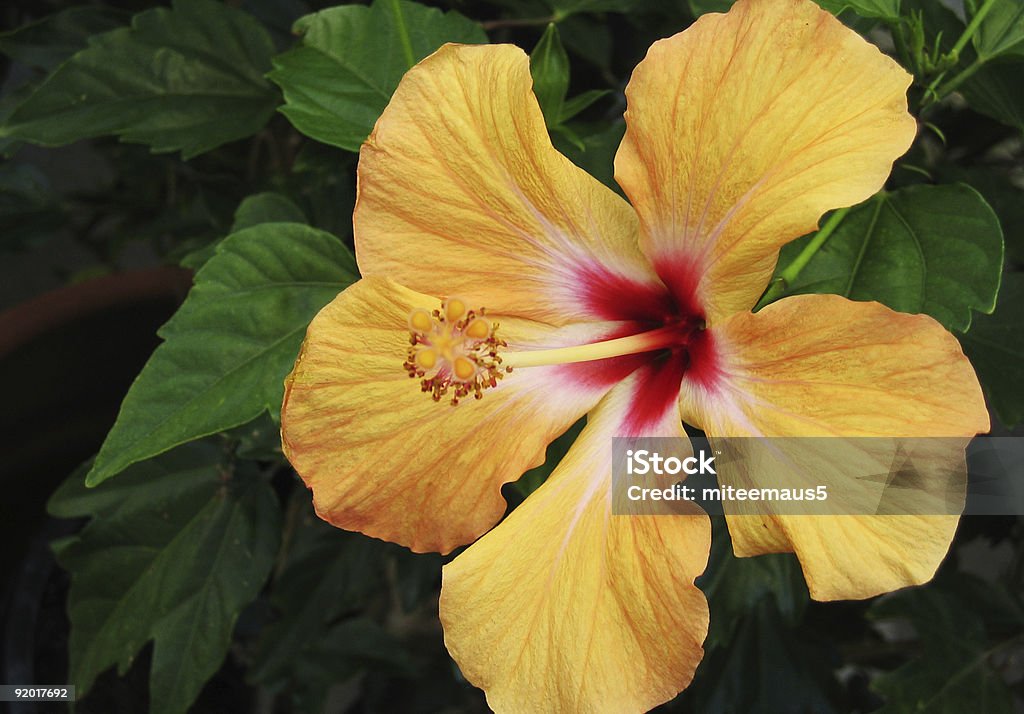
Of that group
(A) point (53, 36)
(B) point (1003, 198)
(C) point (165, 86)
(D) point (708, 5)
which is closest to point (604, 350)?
(D) point (708, 5)

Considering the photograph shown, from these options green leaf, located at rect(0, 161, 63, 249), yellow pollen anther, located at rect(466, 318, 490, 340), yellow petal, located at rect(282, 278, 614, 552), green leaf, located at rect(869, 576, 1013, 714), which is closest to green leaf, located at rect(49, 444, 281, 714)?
yellow petal, located at rect(282, 278, 614, 552)

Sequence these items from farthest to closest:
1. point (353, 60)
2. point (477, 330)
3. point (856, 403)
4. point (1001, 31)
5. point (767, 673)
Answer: point (767, 673) < point (353, 60) < point (1001, 31) < point (477, 330) < point (856, 403)

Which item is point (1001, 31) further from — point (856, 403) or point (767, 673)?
point (767, 673)

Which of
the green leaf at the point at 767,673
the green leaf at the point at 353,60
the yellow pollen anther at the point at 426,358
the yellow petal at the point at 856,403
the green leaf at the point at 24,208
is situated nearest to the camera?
the yellow petal at the point at 856,403

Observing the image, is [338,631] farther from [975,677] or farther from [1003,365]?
[1003,365]

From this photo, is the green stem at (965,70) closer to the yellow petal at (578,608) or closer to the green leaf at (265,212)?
the yellow petal at (578,608)

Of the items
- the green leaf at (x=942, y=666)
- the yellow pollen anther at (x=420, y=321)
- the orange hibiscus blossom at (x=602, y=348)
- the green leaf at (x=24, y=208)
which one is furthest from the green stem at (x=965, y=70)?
the green leaf at (x=24, y=208)

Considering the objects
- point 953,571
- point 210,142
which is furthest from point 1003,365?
point 210,142
